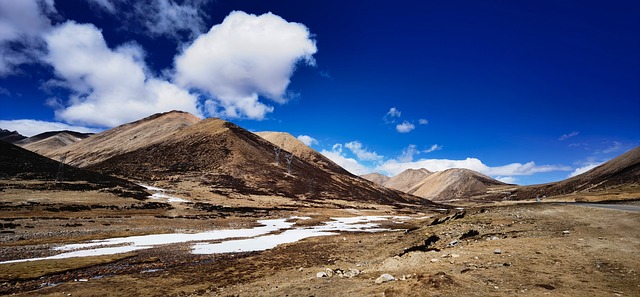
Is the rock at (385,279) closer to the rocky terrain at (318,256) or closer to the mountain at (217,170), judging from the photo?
the rocky terrain at (318,256)

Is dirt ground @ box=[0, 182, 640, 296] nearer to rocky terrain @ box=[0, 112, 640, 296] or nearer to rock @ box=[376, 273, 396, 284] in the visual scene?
rocky terrain @ box=[0, 112, 640, 296]

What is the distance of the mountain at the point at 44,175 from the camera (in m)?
93.4

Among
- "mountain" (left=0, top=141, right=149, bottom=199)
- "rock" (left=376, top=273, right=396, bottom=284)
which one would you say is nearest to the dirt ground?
"rock" (left=376, top=273, right=396, bottom=284)

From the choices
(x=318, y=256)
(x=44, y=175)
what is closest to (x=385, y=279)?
(x=318, y=256)

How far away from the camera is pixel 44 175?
333 ft

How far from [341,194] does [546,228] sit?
158 metres

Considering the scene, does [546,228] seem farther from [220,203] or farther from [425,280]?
[220,203]

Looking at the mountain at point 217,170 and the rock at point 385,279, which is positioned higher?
the mountain at point 217,170

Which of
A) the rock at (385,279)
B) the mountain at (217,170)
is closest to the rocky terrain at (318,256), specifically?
the rock at (385,279)

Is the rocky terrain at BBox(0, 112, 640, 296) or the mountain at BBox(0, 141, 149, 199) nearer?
the rocky terrain at BBox(0, 112, 640, 296)

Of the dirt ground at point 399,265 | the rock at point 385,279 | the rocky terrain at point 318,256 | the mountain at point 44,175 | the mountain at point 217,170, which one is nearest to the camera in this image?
the dirt ground at point 399,265

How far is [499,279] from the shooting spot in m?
13.8

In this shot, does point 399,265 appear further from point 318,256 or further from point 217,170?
point 217,170

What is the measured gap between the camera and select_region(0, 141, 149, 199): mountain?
93.4 meters
